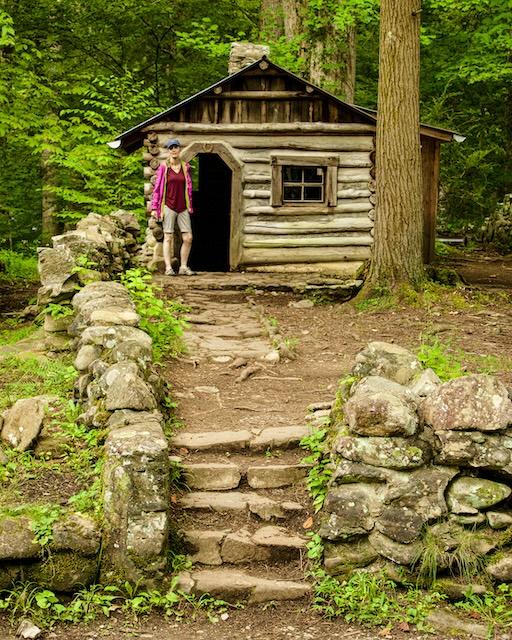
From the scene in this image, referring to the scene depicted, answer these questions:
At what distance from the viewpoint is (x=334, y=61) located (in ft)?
61.3

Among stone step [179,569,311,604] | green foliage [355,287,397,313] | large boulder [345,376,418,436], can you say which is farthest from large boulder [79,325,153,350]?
green foliage [355,287,397,313]

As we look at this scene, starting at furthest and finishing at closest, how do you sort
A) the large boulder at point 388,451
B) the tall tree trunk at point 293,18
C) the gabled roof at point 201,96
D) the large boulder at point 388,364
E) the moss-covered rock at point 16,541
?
the tall tree trunk at point 293,18 → the gabled roof at point 201,96 → the large boulder at point 388,364 → the large boulder at point 388,451 → the moss-covered rock at point 16,541

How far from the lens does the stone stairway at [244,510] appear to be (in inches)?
206

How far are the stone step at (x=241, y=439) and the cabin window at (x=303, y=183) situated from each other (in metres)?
9.01

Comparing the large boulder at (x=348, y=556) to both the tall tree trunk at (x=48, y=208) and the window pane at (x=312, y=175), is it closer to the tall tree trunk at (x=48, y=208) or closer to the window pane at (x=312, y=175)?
the window pane at (x=312, y=175)

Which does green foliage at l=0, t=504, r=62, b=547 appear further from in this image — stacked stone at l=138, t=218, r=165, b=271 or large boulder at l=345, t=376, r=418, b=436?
stacked stone at l=138, t=218, r=165, b=271

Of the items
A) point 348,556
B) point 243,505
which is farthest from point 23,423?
point 348,556

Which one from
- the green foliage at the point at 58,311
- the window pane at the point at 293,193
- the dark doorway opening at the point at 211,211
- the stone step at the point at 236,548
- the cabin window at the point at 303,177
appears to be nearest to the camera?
the stone step at the point at 236,548

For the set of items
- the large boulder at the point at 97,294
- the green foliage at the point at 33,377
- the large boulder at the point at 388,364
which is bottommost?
the green foliage at the point at 33,377

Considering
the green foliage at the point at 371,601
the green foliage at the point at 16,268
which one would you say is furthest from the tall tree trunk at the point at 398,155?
the green foliage at the point at 16,268

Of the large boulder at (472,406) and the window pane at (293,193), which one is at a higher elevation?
the window pane at (293,193)

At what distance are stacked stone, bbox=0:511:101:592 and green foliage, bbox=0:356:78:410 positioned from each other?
8.08 feet

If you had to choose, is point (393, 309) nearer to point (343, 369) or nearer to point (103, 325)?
point (343, 369)

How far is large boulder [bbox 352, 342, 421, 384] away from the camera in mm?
6191
